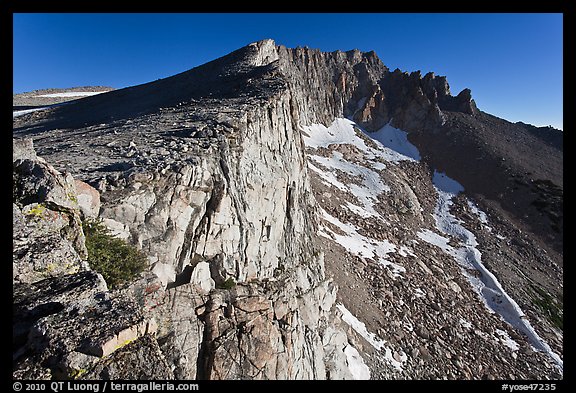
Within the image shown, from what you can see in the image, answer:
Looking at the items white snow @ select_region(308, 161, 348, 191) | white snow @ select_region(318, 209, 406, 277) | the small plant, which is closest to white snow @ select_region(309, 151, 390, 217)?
white snow @ select_region(308, 161, 348, 191)

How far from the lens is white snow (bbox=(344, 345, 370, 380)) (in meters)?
18.1

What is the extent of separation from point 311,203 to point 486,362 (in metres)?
18.9

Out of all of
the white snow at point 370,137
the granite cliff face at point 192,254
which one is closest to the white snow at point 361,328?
the granite cliff face at point 192,254

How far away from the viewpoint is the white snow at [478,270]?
28.4 m

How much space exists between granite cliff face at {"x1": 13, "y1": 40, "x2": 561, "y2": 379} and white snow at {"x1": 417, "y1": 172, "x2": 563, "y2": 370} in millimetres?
5073

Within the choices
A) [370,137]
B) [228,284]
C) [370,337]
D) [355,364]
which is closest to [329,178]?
[370,337]

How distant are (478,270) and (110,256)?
4076cm

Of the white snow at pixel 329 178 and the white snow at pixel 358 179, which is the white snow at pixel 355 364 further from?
the white snow at pixel 329 178

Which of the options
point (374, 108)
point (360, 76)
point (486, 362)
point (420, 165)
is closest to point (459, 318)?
point (486, 362)

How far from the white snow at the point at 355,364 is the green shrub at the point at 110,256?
51.2 feet

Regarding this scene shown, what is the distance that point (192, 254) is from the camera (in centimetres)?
1068

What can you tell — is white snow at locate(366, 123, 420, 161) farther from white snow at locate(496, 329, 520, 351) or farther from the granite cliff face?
the granite cliff face

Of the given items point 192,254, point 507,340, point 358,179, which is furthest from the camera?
point 358,179

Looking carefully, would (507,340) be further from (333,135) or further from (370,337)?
(333,135)
